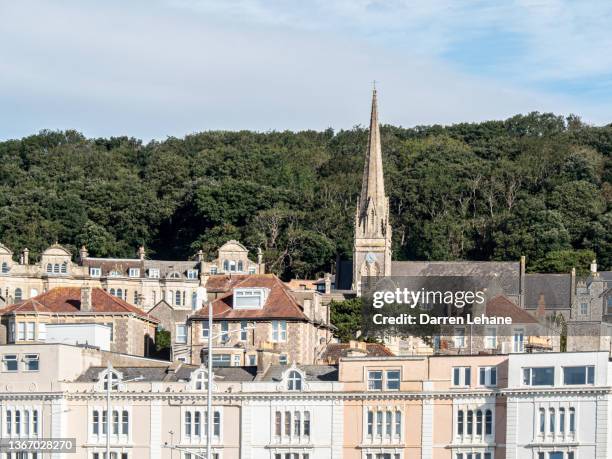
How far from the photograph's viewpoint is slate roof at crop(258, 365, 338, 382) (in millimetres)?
98750

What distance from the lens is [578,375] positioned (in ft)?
304

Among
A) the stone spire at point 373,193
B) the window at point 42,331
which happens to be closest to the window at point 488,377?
the window at point 42,331

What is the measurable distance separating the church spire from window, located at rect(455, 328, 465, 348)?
160 feet

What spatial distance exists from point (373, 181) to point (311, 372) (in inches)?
3102

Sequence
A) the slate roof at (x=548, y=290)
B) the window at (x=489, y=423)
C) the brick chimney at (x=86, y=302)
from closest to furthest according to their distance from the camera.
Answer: the window at (x=489, y=423), the brick chimney at (x=86, y=302), the slate roof at (x=548, y=290)

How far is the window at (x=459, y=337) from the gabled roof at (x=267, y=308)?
11362mm

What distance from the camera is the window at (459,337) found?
123m

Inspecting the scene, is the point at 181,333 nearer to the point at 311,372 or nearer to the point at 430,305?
the point at 430,305

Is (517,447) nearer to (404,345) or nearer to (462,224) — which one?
(404,345)

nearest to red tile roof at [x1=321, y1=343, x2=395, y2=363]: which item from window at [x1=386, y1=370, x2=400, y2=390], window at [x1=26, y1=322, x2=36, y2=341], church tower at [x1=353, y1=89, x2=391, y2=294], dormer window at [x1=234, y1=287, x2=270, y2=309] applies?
dormer window at [x1=234, y1=287, x2=270, y2=309]

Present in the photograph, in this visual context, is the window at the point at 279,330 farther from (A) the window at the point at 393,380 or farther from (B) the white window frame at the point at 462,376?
(B) the white window frame at the point at 462,376

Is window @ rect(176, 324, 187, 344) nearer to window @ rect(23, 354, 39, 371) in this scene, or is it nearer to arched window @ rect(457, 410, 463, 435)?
window @ rect(23, 354, 39, 371)

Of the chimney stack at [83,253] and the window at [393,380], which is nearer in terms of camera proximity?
the window at [393,380]

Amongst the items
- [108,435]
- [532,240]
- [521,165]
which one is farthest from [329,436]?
[521,165]
